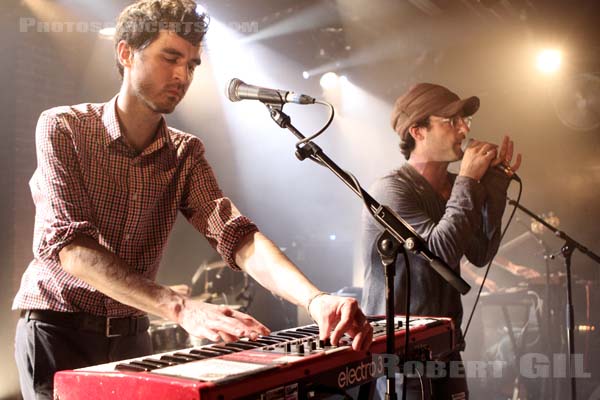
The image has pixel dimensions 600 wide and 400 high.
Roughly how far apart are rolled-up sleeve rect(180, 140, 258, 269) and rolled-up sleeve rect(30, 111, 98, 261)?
0.39m

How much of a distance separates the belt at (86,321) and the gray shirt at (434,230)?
1.17 m

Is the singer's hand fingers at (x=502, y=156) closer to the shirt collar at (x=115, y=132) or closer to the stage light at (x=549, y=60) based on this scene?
the shirt collar at (x=115, y=132)

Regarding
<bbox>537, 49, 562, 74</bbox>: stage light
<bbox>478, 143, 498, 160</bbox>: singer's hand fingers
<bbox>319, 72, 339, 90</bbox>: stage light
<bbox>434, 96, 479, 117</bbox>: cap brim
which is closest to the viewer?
<bbox>478, 143, 498, 160</bbox>: singer's hand fingers

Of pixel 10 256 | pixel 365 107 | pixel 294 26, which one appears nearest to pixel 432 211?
pixel 10 256

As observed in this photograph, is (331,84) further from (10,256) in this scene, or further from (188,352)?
(188,352)

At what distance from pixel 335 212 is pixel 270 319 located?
77.1 inches

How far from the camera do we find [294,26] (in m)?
7.74

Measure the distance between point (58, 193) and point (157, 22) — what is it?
0.81 m

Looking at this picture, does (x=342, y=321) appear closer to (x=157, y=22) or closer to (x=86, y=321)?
(x=86, y=321)

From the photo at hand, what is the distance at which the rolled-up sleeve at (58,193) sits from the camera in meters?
1.78

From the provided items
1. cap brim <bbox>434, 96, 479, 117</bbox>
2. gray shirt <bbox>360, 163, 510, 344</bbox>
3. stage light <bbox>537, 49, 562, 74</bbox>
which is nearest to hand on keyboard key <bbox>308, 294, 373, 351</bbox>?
gray shirt <bbox>360, 163, 510, 344</bbox>

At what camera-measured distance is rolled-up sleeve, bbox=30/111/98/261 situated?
5.85 ft

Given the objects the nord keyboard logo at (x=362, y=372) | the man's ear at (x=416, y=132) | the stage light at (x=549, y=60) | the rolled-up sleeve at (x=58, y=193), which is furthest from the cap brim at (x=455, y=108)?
the stage light at (x=549, y=60)

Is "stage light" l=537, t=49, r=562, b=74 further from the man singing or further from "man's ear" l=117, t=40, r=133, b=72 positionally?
"man's ear" l=117, t=40, r=133, b=72
